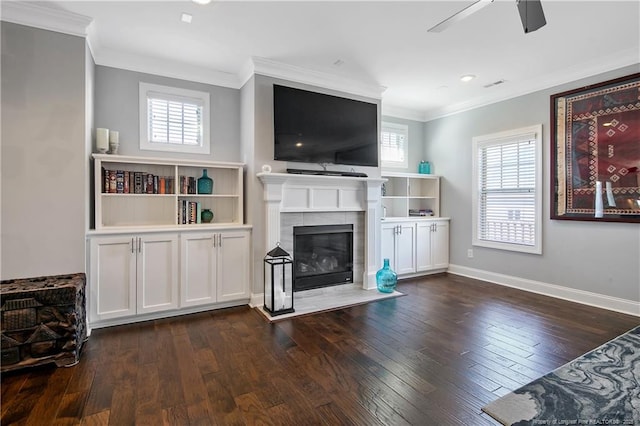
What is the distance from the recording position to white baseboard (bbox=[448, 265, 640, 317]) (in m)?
3.50

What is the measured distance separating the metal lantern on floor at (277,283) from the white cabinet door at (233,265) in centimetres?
25

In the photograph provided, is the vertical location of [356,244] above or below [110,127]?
below

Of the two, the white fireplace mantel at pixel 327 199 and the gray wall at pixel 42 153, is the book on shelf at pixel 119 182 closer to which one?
the gray wall at pixel 42 153

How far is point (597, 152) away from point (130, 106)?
204 inches

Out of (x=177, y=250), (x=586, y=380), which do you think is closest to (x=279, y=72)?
(x=177, y=250)

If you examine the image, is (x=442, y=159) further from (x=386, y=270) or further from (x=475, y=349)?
(x=475, y=349)

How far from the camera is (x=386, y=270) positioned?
4.21 m

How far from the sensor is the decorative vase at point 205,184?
376 cm

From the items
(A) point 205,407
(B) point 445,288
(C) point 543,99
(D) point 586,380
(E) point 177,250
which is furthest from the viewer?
(B) point 445,288

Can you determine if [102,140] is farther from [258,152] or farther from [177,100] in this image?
[258,152]

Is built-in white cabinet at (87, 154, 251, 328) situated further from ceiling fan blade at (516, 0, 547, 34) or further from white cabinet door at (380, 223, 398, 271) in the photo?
ceiling fan blade at (516, 0, 547, 34)

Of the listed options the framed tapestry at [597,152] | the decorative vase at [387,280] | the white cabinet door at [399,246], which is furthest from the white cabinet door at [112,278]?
the framed tapestry at [597,152]

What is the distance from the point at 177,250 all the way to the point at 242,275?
0.75m

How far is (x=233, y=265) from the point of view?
3654mm
